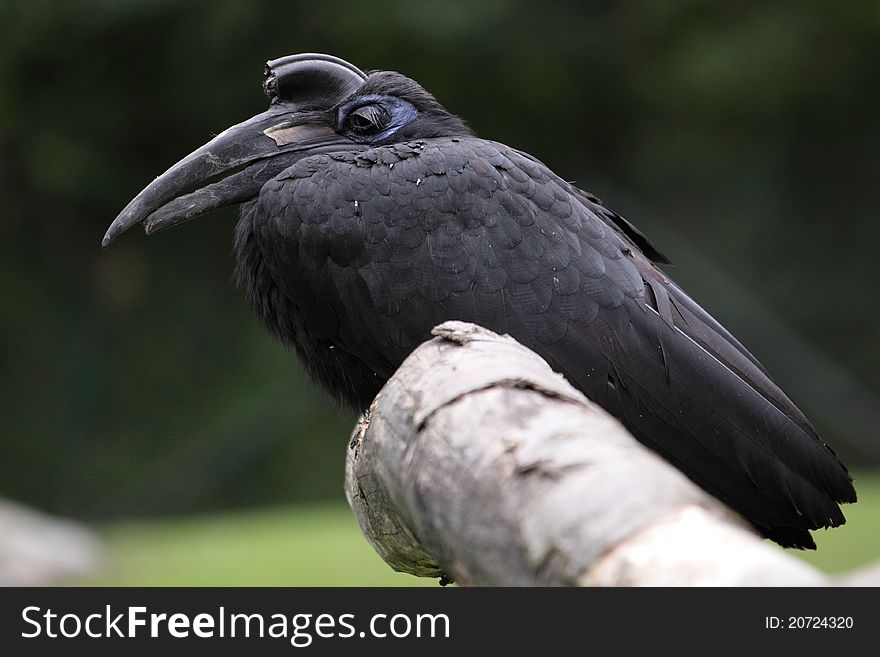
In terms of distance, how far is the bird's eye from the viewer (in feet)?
15.0

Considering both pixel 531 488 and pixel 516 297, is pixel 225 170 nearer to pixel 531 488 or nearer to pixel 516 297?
pixel 516 297

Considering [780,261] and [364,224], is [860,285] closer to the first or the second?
[780,261]

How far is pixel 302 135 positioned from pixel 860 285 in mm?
9059

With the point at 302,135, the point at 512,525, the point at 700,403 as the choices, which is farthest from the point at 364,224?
the point at 512,525

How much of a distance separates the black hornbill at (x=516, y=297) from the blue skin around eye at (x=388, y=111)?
30 centimetres

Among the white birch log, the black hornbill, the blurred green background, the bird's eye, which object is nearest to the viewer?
the white birch log

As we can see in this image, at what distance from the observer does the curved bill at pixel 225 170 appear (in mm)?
Result: 4316

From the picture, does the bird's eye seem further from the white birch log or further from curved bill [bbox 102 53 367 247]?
the white birch log

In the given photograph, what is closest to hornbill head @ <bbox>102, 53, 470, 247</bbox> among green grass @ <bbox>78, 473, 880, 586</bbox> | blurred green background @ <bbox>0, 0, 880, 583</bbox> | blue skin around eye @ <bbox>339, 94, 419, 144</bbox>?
blue skin around eye @ <bbox>339, 94, 419, 144</bbox>

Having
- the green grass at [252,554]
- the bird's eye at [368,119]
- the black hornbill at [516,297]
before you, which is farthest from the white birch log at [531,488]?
the green grass at [252,554]

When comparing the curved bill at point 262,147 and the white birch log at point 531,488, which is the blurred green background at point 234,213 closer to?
the curved bill at point 262,147

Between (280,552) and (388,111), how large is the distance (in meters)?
4.61

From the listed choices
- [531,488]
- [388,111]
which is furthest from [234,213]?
[531,488]

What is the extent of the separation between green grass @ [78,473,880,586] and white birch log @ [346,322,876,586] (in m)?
5.04
